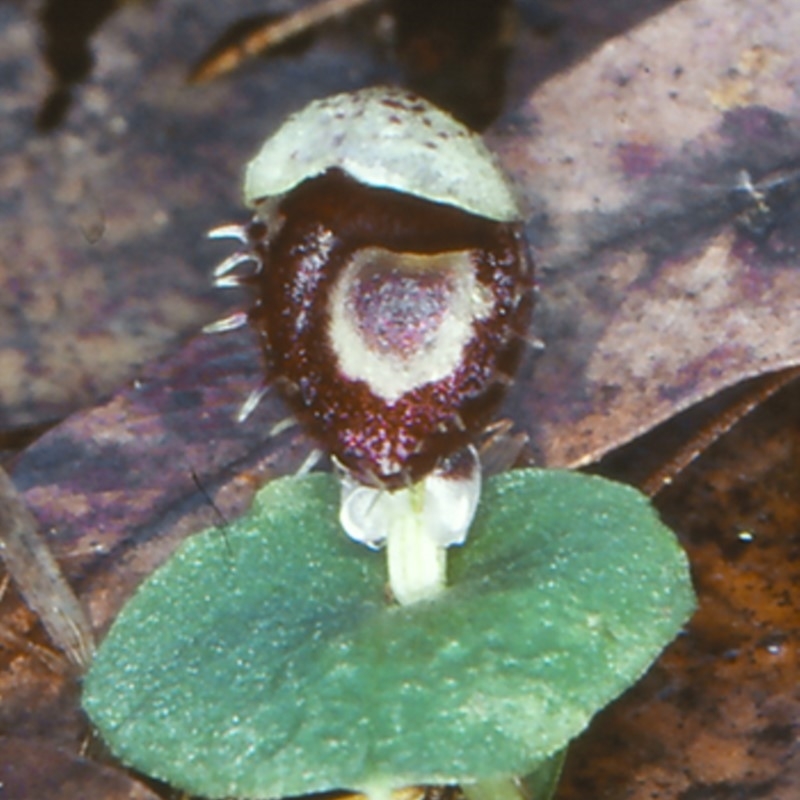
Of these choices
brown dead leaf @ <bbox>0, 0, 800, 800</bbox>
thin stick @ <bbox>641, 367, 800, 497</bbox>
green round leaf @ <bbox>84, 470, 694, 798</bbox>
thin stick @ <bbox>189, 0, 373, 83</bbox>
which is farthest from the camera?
thin stick @ <bbox>189, 0, 373, 83</bbox>

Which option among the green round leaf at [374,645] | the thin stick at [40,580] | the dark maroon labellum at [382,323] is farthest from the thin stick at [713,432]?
the thin stick at [40,580]

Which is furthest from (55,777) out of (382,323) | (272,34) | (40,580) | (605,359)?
(272,34)

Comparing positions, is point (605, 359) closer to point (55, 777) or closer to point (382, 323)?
point (382, 323)

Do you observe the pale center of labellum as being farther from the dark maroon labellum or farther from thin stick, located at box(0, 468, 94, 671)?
thin stick, located at box(0, 468, 94, 671)

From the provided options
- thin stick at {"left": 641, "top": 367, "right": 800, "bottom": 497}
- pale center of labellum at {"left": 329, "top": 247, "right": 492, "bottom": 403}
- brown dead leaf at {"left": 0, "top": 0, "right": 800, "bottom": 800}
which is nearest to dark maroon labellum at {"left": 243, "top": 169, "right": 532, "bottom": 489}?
pale center of labellum at {"left": 329, "top": 247, "right": 492, "bottom": 403}

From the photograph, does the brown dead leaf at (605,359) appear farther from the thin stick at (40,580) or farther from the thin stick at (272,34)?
the thin stick at (272,34)

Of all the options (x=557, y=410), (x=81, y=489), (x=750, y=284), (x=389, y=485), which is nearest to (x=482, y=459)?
(x=557, y=410)

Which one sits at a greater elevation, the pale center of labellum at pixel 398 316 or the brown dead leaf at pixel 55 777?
the pale center of labellum at pixel 398 316

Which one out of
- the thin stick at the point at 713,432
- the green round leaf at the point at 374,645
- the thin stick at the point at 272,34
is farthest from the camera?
the thin stick at the point at 272,34
